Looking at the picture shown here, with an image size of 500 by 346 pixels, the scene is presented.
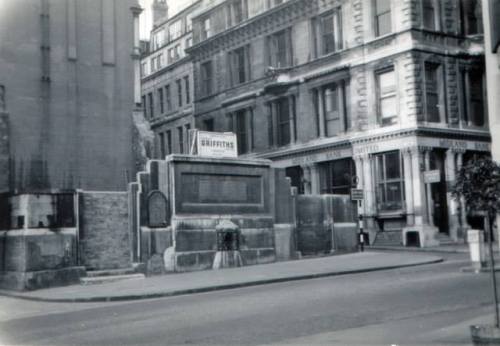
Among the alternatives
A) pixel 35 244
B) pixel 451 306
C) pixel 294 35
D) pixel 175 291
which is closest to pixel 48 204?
pixel 35 244

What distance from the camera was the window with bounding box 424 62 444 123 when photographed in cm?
3509

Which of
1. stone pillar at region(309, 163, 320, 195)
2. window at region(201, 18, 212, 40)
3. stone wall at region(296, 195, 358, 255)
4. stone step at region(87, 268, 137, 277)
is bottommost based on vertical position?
stone step at region(87, 268, 137, 277)

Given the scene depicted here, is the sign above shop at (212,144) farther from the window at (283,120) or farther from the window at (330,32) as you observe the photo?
the window at (283,120)

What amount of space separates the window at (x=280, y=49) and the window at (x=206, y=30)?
7.86 m

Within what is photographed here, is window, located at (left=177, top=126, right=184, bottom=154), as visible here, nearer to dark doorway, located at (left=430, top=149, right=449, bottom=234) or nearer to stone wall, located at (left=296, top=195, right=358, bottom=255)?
dark doorway, located at (left=430, top=149, right=449, bottom=234)

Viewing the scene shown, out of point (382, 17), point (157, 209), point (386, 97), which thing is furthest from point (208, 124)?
point (157, 209)

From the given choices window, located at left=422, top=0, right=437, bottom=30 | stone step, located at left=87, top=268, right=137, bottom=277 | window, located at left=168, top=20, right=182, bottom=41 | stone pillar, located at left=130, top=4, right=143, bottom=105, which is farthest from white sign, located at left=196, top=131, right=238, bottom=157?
window, located at left=168, top=20, right=182, bottom=41

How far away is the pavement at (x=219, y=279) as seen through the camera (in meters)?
17.4

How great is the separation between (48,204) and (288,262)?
31.2ft

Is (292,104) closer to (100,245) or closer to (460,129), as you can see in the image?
(460,129)

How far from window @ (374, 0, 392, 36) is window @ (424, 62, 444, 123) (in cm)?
315

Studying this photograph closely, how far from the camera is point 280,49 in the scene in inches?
1695

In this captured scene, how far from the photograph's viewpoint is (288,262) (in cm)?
2506

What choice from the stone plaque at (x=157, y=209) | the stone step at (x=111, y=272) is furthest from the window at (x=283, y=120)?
the stone step at (x=111, y=272)
